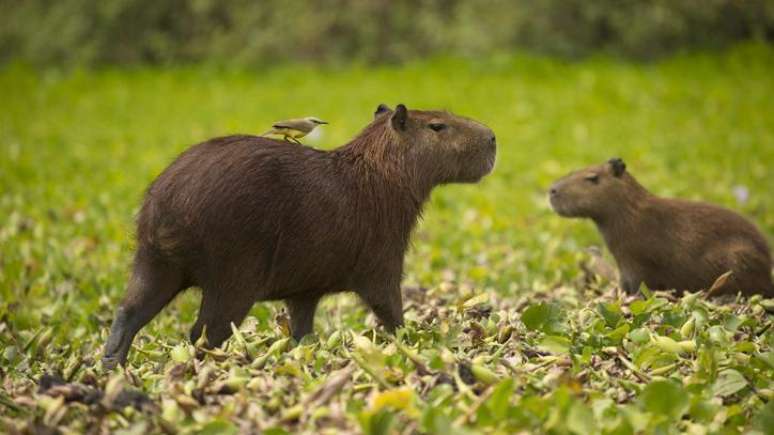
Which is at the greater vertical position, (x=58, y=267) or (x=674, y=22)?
(x=674, y=22)

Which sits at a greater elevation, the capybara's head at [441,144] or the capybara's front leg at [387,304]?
the capybara's head at [441,144]

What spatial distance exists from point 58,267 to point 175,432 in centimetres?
342

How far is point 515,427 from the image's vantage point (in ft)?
9.86

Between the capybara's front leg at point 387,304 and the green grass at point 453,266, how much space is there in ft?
0.28

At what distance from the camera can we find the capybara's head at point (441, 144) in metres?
4.34

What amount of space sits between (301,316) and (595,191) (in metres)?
2.18

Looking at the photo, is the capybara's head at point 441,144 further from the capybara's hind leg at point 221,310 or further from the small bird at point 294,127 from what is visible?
the capybara's hind leg at point 221,310

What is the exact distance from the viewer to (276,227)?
3.89m

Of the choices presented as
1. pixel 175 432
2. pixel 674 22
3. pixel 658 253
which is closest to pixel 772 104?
pixel 674 22

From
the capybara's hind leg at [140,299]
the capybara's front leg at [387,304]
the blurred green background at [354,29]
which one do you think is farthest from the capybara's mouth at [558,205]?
the blurred green background at [354,29]

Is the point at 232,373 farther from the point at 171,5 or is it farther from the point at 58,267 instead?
the point at 171,5

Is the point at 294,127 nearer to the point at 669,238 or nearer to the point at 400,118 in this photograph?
the point at 400,118

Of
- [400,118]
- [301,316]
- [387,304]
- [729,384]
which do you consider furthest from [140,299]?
[729,384]

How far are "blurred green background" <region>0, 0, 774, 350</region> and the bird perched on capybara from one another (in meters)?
0.44
